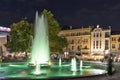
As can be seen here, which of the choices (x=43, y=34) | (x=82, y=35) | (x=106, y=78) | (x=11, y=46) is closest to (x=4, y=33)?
(x=82, y=35)

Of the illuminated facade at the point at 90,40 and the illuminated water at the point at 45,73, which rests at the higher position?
the illuminated facade at the point at 90,40

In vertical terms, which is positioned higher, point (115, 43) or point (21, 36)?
point (21, 36)

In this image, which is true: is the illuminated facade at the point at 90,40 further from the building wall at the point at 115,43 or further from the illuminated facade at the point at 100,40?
the building wall at the point at 115,43

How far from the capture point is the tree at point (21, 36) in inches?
2805

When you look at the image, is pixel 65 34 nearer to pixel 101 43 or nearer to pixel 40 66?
pixel 101 43

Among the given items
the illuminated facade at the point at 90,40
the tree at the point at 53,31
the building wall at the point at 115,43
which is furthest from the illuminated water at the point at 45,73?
the illuminated facade at the point at 90,40

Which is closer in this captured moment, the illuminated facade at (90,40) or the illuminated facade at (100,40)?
the illuminated facade at (100,40)

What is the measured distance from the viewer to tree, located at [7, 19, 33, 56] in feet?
234

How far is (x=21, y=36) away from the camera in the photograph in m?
73.0

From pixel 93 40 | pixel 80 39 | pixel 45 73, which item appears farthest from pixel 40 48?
pixel 80 39

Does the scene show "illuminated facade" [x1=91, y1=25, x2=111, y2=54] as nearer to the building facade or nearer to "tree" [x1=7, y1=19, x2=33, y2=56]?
the building facade

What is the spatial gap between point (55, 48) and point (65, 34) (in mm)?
57010

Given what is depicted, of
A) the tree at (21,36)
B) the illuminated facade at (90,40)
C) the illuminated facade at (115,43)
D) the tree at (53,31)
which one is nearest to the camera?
the tree at (53,31)

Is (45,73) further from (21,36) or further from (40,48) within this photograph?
(21,36)
